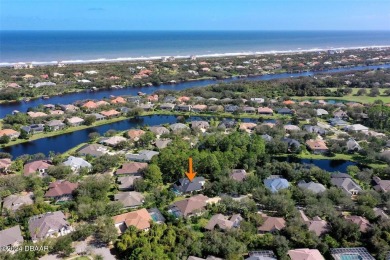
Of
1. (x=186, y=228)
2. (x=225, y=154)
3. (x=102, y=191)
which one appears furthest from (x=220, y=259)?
(x=225, y=154)

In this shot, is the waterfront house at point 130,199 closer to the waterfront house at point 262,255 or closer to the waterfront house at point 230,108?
the waterfront house at point 262,255

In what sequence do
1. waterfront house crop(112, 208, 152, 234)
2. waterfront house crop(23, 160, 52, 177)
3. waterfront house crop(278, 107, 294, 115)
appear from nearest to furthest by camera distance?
waterfront house crop(112, 208, 152, 234) < waterfront house crop(23, 160, 52, 177) < waterfront house crop(278, 107, 294, 115)

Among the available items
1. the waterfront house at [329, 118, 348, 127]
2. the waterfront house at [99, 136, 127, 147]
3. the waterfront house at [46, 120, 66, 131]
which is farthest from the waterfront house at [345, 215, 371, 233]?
the waterfront house at [46, 120, 66, 131]

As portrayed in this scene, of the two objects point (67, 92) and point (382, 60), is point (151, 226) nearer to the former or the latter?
point (67, 92)

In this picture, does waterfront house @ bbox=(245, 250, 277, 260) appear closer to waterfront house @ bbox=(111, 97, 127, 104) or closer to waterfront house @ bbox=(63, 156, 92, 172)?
waterfront house @ bbox=(63, 156, 92, 172)

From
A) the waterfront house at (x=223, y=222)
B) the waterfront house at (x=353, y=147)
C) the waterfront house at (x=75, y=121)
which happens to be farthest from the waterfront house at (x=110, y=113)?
the waterfront house at (x=353, y=147)
